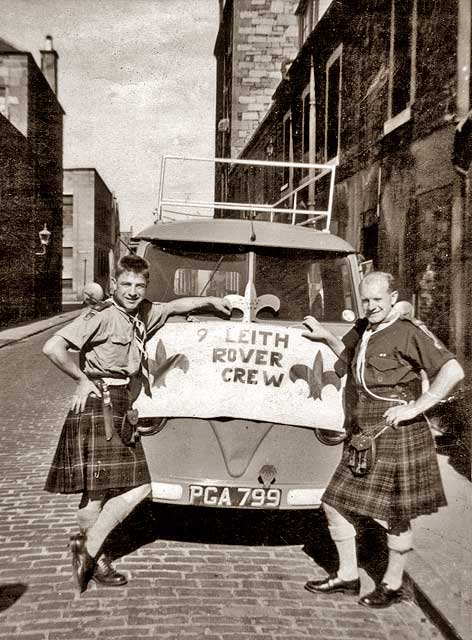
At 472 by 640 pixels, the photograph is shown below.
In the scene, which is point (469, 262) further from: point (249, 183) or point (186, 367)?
point (249, 183)

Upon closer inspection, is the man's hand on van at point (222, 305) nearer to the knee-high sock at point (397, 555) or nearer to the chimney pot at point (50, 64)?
the knee-high sock at point (397, 555)

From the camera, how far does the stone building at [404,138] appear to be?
26.4 ft

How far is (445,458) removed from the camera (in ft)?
24.5

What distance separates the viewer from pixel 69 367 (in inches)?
160

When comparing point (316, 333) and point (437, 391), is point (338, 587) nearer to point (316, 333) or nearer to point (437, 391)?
point (437, 391)

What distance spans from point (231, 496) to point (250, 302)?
4.98 ft

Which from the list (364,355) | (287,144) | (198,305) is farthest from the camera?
(287,144)

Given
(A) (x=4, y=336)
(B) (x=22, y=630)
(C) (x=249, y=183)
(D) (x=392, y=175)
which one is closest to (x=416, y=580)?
(B) (x=22, y=630)

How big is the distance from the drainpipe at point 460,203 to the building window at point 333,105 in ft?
21.3


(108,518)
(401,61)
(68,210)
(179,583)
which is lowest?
(179,583)

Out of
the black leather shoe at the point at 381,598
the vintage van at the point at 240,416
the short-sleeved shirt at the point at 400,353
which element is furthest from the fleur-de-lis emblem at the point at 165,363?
the black leather shoe at the point at 381,598

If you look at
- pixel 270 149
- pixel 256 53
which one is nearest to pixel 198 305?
pixel 270 149

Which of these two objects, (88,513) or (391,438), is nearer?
(391,438)

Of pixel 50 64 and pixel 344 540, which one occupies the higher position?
pixel 50 64
